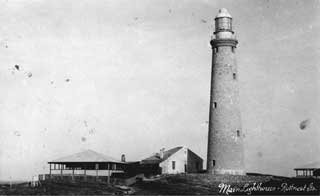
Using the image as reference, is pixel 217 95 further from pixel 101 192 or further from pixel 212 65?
pixel 101 192

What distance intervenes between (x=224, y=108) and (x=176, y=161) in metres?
10.3

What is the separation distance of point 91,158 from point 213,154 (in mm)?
10972

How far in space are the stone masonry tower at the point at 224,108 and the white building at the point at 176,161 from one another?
7.50 m

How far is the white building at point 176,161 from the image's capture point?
50.9 meters

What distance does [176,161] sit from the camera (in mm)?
51531

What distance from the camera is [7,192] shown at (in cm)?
3491

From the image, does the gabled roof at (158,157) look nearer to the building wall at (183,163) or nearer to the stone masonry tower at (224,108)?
the building wall at (183,163)

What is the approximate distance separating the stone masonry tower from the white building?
7.50 m

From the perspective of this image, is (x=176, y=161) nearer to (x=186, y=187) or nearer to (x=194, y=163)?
(x=194, y=163)

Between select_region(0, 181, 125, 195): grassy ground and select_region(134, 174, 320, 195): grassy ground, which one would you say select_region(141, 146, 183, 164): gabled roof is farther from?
select_region(0, 181, 125, 195): grassy ground

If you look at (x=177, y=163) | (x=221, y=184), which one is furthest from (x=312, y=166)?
(x=221, y=184)

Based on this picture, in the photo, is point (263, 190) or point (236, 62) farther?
point (236, 62)

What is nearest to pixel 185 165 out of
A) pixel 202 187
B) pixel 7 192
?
pixel 202 187

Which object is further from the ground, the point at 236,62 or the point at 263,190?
the point at 236,62
